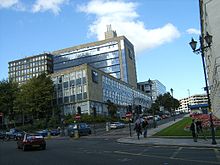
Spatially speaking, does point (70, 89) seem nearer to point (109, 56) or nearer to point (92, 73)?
point (92, 73)

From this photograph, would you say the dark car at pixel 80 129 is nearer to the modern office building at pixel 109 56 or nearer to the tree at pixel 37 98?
the tree at pixel 37 98

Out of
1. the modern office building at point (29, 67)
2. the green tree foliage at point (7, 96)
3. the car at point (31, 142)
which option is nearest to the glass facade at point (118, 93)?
the green tree foliage at point (7, 96)

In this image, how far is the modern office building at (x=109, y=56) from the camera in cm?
13700

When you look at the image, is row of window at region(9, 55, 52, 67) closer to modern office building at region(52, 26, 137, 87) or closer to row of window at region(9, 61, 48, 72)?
row of window at region(9, 61, 48, 72)

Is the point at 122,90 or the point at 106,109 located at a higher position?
the point at 122,90

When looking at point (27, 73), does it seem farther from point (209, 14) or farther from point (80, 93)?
point (209, 14)

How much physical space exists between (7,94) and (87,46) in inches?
2263

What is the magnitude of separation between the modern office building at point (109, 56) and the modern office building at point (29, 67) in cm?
1745

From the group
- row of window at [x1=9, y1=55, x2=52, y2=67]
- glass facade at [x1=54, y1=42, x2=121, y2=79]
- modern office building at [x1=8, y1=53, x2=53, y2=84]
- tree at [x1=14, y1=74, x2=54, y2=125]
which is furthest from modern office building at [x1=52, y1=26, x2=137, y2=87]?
tree at [x1=14, y1=74, x2=54, y2=125]

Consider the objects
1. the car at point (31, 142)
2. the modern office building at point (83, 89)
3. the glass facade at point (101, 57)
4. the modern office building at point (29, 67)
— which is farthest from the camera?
the modern office building at point (29, 67)

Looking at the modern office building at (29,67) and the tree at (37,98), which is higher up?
the modern office building at (29,67)

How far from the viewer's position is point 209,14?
44031 mm

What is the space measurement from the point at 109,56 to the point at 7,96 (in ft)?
188

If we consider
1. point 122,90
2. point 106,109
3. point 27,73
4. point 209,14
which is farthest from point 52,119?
point 27,73
